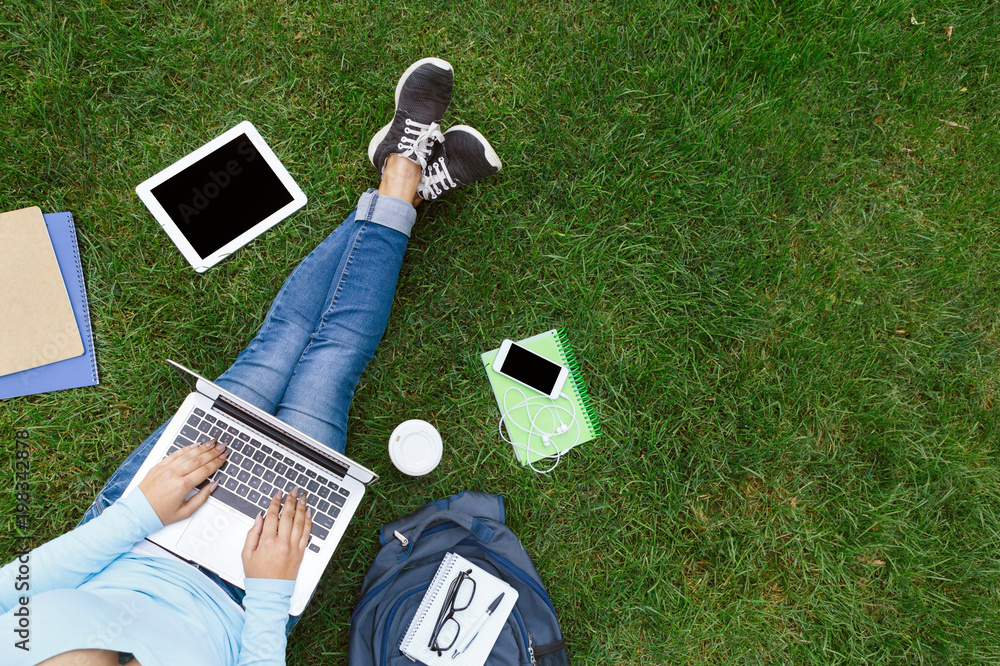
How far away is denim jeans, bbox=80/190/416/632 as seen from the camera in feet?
6.96

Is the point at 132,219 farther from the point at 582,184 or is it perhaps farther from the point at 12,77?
the point at 582,184

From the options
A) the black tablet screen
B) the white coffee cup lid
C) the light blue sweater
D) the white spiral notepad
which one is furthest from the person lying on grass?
the white spiral notepad

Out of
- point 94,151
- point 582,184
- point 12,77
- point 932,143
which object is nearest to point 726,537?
point 582,184

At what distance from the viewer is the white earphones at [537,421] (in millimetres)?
2459

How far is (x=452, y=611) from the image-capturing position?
2.13 metres

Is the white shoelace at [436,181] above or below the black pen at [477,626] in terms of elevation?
above

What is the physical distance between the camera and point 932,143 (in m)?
2.68

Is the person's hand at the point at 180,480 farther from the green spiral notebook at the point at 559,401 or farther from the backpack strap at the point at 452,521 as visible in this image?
the green spiral notebook at the point at 559,401

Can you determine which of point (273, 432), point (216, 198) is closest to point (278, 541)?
point (273, 432)

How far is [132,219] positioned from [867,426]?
11.5 ft

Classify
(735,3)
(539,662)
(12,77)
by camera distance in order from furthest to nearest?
(735,3)
(12,77)
(539,662)

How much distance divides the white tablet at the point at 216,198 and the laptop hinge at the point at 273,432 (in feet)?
2.72

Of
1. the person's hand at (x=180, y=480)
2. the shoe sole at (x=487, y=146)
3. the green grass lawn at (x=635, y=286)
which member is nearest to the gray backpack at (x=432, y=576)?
the green grass lawn at (x=635, y=286)

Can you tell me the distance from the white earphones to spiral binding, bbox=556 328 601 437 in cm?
5
